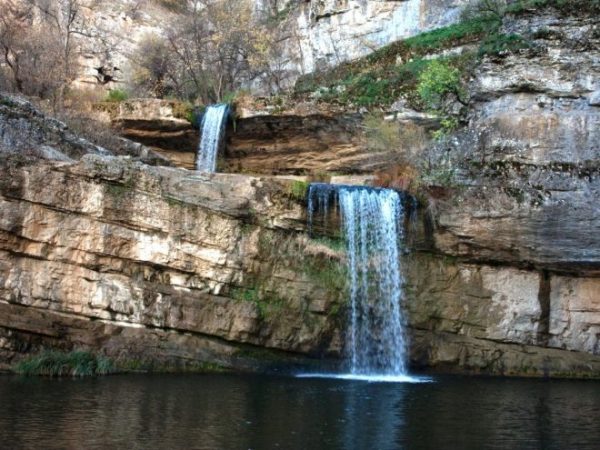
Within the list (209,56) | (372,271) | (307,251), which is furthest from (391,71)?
(307,251)

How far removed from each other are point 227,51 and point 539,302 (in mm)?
22285

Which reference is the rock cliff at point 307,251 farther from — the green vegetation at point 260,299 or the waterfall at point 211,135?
the waterfall at point 211,135

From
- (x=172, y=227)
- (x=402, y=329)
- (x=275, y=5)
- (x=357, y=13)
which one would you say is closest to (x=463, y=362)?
(x=402, y=329)

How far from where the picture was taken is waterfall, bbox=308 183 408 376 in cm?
2016

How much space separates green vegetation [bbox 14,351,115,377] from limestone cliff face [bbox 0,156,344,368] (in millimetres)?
650

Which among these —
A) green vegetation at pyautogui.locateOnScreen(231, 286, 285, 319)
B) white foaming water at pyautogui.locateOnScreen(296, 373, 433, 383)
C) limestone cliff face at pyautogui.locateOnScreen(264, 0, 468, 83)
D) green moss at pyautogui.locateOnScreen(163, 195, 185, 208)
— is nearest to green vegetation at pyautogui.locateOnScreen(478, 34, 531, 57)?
green vegetation at pyautogui.locateOnScreen(231, 286, 285, 319)

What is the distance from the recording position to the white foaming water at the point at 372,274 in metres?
20.2

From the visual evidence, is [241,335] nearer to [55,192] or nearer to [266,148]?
[55,192]

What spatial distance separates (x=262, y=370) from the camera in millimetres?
19547

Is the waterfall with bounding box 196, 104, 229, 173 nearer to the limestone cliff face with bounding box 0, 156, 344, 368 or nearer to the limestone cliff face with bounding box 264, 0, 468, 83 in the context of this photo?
the limestone cliff face with bounding box 0, 156, 344, 368

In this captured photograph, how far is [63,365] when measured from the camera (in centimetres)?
1739

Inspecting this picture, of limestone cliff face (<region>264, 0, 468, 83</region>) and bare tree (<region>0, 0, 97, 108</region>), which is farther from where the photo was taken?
limestone cliff face (<region>264, 0, 468, 83</region>)

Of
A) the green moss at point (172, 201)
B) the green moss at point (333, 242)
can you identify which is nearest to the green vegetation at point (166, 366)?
the green moss at point (172, 201)

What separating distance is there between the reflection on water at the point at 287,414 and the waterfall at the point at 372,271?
252 centimetres
